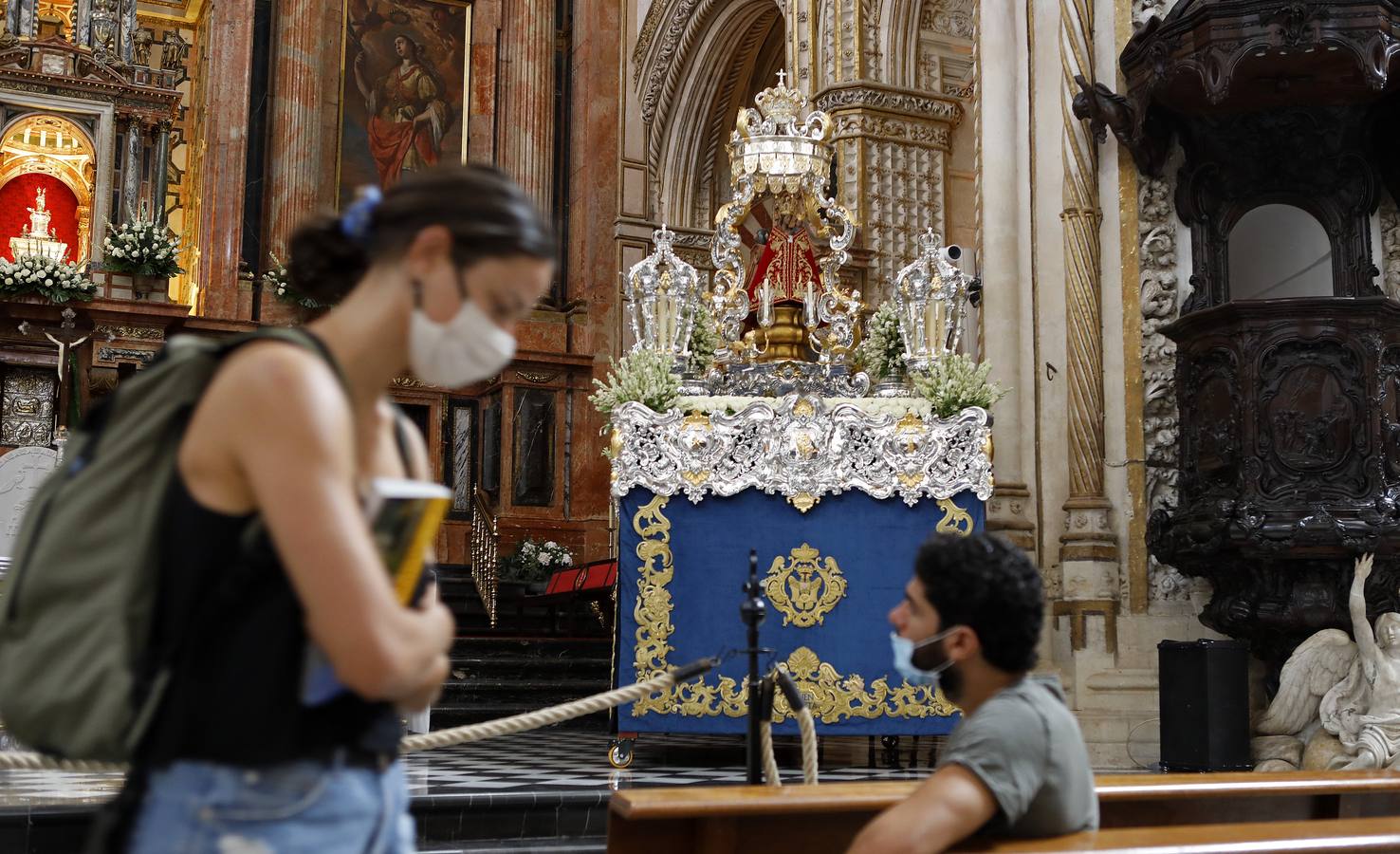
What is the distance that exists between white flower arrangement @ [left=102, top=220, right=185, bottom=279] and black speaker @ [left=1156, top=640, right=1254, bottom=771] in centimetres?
1189

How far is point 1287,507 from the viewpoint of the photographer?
24.2ft

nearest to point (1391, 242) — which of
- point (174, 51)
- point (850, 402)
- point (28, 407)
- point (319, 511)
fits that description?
point (850, 402)

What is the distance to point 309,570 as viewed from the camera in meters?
1.38

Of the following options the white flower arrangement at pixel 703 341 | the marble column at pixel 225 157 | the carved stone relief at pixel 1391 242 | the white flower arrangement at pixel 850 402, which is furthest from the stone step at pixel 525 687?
the marble column at pixel 225 157

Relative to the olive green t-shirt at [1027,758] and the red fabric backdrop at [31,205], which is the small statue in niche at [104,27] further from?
the olive green t-shirt at [1027,758]

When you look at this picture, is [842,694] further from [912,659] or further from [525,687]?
[912,659]

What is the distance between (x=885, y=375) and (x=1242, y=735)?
8.62 feet

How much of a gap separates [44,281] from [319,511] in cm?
1493

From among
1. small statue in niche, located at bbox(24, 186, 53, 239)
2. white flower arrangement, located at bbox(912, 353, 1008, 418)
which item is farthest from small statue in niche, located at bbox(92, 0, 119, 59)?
white flower arrangement, located at bbox(912, 353, 1008, 418)

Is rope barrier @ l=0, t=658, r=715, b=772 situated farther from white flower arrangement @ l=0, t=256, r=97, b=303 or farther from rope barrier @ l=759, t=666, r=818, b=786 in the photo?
white flower arrangement @ l=0, t=256, r=97, b=303

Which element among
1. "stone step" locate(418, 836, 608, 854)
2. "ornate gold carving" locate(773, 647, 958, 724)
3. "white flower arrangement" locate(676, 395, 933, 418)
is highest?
"white flower arrangement" locate(676, 395, 933, 418)

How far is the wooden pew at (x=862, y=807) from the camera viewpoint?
125 inches

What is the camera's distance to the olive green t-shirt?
223 cm

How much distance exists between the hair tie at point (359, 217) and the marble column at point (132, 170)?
16051 mm
